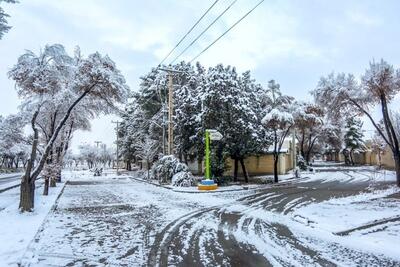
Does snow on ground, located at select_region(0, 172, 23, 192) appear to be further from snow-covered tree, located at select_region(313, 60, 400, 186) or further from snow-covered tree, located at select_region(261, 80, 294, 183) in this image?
snow-covered tree, located at select_region(313, 60, 400, 186)

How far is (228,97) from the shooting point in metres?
23.6

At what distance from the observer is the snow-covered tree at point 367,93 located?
1839 cm

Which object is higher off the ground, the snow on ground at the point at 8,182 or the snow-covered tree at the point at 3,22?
the snow-covered tree at the point at 3,22

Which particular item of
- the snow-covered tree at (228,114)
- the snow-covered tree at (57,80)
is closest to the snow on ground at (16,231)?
the snow-covered tree at (57,80)

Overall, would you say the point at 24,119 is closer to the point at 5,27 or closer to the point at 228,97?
the point at 5,27

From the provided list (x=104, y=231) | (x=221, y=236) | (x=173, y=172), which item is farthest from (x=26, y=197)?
(x=173, y=172)

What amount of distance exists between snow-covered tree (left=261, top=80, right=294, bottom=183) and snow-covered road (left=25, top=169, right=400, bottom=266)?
1175 centimetres

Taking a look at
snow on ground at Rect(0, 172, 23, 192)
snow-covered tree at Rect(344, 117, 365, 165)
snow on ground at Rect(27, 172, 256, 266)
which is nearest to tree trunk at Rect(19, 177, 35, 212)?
snow on ground at Rect(27, 172, 256, 266)

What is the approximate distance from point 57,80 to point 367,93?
1640cm

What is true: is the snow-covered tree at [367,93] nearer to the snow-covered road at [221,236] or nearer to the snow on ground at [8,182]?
the snow-covered road at [221,236]

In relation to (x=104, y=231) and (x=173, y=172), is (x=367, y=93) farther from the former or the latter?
(x=104, y=231)

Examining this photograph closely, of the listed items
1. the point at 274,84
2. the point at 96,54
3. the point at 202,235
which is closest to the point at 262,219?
the point at 202,235

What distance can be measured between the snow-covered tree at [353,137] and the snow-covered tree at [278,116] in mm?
27110

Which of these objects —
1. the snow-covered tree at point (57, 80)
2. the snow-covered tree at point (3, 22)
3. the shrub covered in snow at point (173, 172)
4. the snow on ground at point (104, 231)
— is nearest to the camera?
the snow on ground at point (104, 231)
